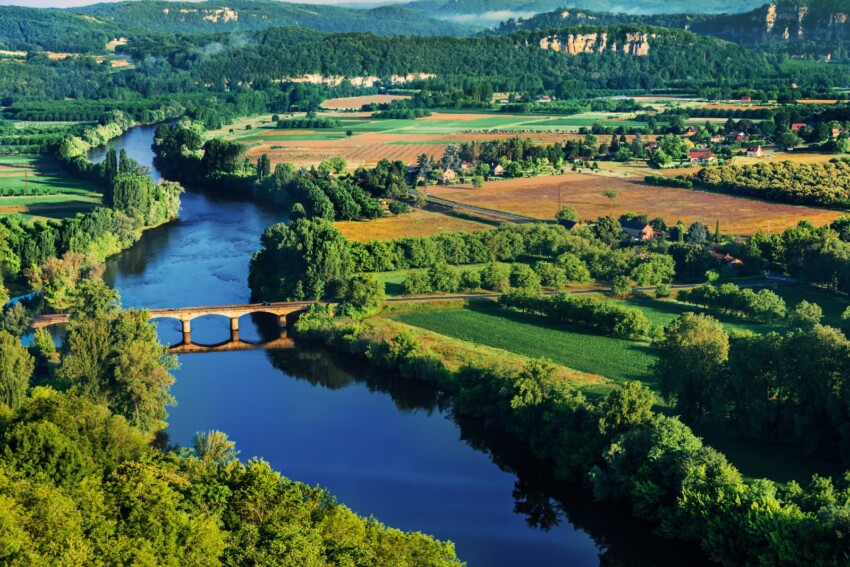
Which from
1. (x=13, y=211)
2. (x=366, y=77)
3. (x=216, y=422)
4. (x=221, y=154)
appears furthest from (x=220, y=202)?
(x=366, y=77)

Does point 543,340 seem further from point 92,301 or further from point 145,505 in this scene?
point 145,505

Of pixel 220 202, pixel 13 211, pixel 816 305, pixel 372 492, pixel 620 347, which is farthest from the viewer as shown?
pixel 220 202

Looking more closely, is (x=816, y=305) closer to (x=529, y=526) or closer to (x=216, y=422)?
(x=529, y=526)

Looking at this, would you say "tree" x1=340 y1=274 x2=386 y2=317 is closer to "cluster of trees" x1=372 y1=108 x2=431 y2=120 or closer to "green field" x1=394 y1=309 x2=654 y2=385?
"green field" x1=394 y1=309 x2=654 y2=385

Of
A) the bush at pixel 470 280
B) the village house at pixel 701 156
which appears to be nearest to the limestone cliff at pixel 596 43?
the village house at pixel 701 156

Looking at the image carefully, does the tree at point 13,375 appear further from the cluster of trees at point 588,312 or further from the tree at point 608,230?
the tree at point 608,230
